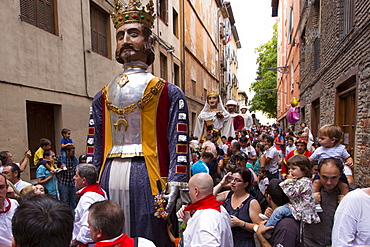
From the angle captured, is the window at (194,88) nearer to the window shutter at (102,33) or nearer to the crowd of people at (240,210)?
the window shutter at (102,33)

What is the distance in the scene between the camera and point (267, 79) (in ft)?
115


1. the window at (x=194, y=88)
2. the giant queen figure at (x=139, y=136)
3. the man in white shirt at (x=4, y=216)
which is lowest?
the man in white shirt at (x=4, y=216)

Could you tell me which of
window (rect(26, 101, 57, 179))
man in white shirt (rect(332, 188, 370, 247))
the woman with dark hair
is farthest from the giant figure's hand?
window (rect(26, 101, 57, 179))

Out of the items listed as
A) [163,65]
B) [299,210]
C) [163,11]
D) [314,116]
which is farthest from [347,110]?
[163,11]

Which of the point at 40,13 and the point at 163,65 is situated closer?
the point at 40,13

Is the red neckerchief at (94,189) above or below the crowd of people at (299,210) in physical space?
above

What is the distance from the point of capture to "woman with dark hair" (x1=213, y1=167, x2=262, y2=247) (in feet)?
9.12

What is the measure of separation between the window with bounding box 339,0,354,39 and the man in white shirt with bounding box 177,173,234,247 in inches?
257

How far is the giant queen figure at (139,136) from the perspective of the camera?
2.53 metres

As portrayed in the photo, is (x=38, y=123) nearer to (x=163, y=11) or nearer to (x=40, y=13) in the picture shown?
(x=40, y=13)

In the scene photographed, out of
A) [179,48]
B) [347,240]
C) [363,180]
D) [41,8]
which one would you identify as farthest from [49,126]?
[179,48]

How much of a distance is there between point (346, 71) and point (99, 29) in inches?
279

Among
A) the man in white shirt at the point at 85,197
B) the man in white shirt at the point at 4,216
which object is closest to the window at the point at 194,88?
the man in white shirt at the point at 85,197

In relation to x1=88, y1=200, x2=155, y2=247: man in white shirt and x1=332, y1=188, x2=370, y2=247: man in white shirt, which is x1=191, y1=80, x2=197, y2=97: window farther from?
x1=88, y1=200, x2=155, y2=247: man in white shirt
